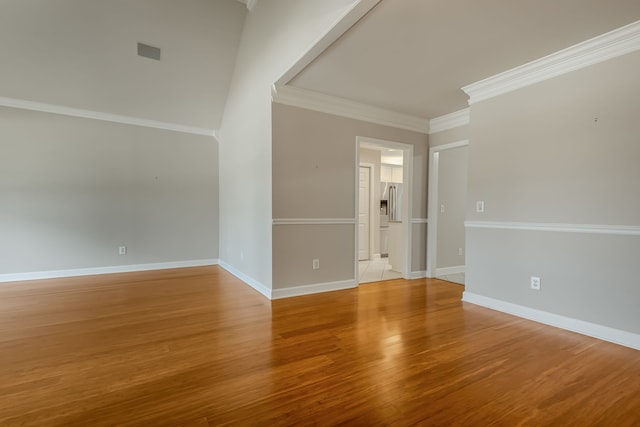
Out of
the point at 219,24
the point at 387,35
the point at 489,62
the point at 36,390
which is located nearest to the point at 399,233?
the point at 489,62

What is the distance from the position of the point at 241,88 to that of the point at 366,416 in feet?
14.6

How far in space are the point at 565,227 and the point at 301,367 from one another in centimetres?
266

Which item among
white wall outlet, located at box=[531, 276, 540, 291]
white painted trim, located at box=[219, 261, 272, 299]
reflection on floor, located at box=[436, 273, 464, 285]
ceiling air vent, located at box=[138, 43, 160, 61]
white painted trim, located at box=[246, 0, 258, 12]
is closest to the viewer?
white wall outlet, located at box=[531, 276, 540, 291]

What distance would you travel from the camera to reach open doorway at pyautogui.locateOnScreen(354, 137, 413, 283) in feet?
15.1

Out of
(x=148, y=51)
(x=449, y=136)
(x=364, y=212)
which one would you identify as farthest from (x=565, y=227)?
(x=148, y=51)

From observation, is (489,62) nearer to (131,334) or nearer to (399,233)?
(399,233)

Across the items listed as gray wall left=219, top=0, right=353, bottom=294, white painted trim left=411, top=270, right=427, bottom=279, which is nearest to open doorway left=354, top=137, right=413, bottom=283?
white painted trim left=411, top=270, right=427, bottom=279

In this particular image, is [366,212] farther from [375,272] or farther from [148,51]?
[148,51]

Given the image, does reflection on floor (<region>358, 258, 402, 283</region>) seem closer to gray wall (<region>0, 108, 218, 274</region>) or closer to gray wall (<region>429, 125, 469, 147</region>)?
gray wall (<region>429, 125, 469, 147</region>)

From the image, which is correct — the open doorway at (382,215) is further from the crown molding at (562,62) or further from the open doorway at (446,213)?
the crown molding at (562,62)

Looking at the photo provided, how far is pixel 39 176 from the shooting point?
448cm

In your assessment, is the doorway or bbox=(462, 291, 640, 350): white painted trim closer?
bbox=(462, 291, 640, 350): white painted trim

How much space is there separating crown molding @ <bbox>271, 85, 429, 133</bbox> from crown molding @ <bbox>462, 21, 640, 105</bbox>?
108cm

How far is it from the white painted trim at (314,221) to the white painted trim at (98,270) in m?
2.94
